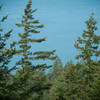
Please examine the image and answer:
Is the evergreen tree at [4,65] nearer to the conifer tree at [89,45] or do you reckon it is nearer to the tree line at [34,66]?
the tree line at [34,66]

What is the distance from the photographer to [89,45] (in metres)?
21.5

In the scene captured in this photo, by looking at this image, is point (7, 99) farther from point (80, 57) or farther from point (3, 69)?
point (80, 57)

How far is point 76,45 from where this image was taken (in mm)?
21938

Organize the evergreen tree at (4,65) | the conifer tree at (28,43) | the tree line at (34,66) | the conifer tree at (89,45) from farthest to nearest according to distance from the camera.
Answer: the conifer tree at (89,45) → the conifer tree at (28,43) → the tree line at (34,66) → the evergreen tree at (4,65)

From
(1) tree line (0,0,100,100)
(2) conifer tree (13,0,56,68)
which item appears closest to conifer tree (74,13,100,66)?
(1) tree line (0,0,100,100)

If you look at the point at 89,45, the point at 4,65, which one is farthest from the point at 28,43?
the point at 4,65

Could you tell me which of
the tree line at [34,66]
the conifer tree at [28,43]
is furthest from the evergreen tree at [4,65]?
the conifer tree at [28,43]

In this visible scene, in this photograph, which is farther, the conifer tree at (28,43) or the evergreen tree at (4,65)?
the conifer tree at (28,43)

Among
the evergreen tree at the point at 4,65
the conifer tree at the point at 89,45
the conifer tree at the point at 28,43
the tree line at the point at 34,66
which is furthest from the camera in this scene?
the conifer tree at the point at 89,45

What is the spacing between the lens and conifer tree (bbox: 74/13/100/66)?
69.1 ft

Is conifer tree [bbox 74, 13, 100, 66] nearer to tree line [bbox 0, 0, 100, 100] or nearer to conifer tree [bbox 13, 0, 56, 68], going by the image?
tree line [bbox 0, 0, 100, 100]

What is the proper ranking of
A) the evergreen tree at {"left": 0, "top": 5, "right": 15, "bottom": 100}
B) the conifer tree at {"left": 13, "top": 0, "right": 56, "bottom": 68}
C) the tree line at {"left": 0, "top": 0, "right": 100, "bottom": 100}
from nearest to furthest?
the evergreen tree at {"left": 0, "top": 5, "right": 15, "bottom": 100} < the tree line at {"left": 0, "top": 0, "right": 100, "bottom": 100} < the conifer tree at {"left": 13, "top": 0, "right": 56, "bottom": 68}

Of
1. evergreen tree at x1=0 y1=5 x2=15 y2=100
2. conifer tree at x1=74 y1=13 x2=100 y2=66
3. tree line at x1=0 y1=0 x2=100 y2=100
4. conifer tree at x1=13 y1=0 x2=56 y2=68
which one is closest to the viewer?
evergreen tree at x1=0 y1=5 x2=15 y2=100

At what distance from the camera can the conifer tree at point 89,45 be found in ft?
69.1
